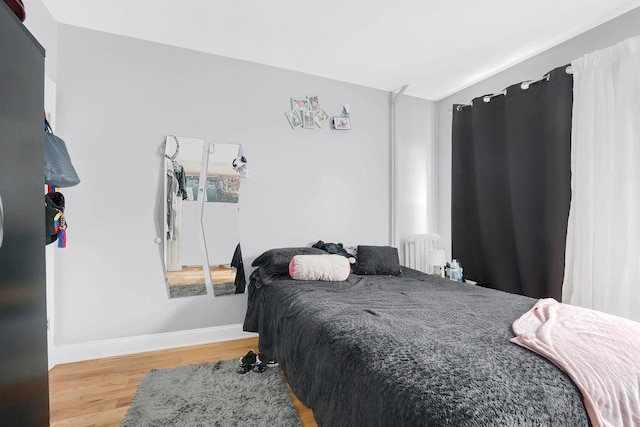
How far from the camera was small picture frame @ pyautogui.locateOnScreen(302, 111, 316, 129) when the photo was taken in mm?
3057

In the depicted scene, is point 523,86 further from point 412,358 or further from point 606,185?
point 412,358

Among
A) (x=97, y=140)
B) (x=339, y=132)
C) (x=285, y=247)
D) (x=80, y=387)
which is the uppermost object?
(x=339, y=132)

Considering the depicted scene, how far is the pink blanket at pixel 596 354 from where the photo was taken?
932 millimetres

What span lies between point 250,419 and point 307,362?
47cm

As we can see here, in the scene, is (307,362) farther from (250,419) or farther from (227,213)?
(227,213)

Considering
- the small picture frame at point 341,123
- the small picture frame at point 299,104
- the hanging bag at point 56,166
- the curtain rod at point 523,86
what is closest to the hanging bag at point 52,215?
the hanging bag at point 56,166

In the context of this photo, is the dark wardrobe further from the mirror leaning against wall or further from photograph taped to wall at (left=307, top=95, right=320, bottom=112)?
photograph taped to wall at (left=307, top=95, right=320, bottom=112)

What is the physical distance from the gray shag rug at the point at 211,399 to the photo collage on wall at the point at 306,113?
2.15 m

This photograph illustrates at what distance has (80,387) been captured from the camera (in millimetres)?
1973

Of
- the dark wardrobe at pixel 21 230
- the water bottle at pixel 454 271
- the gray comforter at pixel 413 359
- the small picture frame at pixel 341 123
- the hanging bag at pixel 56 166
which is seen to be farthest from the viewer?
the small picture frame at pixel 341 123

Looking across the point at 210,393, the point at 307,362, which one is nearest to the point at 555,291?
the point at 307,362

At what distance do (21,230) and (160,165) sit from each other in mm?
1880

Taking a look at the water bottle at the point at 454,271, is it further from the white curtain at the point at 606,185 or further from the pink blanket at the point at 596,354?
the pink blanket at the point at 596,354

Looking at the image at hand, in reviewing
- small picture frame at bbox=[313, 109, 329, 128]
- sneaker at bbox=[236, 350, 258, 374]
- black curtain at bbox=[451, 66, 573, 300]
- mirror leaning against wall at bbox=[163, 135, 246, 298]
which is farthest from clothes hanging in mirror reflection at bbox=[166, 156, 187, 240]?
black curtain at bbox=[451, 66, 573, 300]
